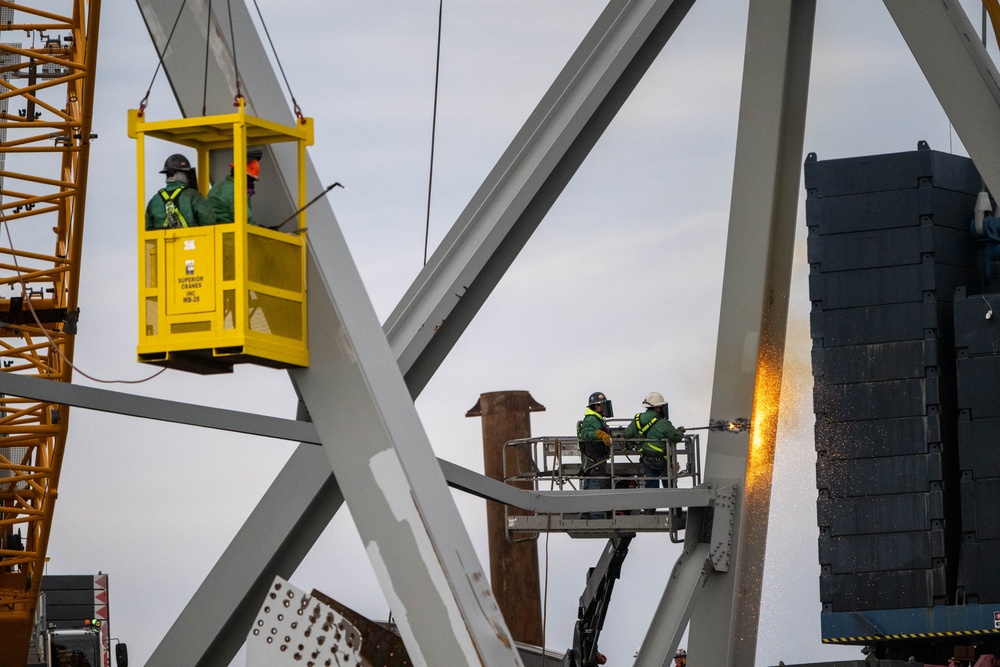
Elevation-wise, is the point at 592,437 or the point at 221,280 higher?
the point at 221,280

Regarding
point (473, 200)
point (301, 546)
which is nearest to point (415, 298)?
point (473, 200)

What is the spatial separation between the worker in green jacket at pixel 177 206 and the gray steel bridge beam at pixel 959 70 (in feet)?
18.5

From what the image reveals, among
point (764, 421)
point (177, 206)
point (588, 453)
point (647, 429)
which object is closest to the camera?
point (177, 206)

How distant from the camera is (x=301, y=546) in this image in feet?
37.9

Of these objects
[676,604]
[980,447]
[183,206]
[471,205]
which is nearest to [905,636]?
[980,447]

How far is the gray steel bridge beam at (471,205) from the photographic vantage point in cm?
1010

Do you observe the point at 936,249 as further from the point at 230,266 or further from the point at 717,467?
the point at 230,266

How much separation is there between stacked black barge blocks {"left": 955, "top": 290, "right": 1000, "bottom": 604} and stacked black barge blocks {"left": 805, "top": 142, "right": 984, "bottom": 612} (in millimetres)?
291

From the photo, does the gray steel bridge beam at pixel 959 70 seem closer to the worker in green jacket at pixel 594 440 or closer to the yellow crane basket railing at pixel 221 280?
the worker in green jacket at pixel 594 440

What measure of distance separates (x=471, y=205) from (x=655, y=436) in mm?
3272

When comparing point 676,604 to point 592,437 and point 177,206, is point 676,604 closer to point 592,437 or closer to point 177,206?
point 592,437

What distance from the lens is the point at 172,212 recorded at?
31.2 feet

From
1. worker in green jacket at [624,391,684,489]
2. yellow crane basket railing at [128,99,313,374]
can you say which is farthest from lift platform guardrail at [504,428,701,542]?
yellow crane basket railing at [128,99,313,374]

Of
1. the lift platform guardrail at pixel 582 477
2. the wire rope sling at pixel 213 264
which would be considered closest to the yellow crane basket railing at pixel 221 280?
the wire rope sling at pixel 213 264
